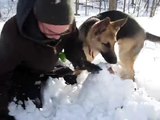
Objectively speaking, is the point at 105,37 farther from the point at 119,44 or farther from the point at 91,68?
the point at 91,68

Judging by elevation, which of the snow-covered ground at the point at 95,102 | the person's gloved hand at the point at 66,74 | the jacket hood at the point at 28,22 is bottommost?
the snow-covered ground at the point at 95,102

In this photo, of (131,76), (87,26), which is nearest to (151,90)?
(131,76)

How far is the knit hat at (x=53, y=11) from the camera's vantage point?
2.69m

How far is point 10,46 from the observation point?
3004 mm

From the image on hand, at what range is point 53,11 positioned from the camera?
2705mm

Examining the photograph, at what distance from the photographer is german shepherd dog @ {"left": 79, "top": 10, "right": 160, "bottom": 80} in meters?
3.99

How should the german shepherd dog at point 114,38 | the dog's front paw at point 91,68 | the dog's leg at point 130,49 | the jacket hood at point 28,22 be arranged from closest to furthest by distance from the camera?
1. the jacket hood at point 28,22
2. the dog's front paw at point 91,68
3. the german shepherd dog at point 114,38
4. the dog's leg at point 130,49

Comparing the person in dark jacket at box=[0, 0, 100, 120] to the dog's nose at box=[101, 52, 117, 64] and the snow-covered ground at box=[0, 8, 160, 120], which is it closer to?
the snow-covered ground at box=[0, 8, 160, 120]

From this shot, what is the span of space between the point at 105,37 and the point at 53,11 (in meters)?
1.44

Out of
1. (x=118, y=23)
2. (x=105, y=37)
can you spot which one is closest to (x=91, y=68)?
(x=105, y=37)

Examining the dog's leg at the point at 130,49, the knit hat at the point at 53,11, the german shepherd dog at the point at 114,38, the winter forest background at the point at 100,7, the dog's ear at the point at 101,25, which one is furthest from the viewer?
the winter forest background at the point at 100,7

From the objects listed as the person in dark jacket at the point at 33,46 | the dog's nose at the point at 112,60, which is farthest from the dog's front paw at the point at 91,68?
the dog's nose at the point at 112,60

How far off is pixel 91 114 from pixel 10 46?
3.30 ft

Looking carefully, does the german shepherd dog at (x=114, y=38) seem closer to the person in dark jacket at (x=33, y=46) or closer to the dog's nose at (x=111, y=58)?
the dog's nose at (x=111, y=58)
